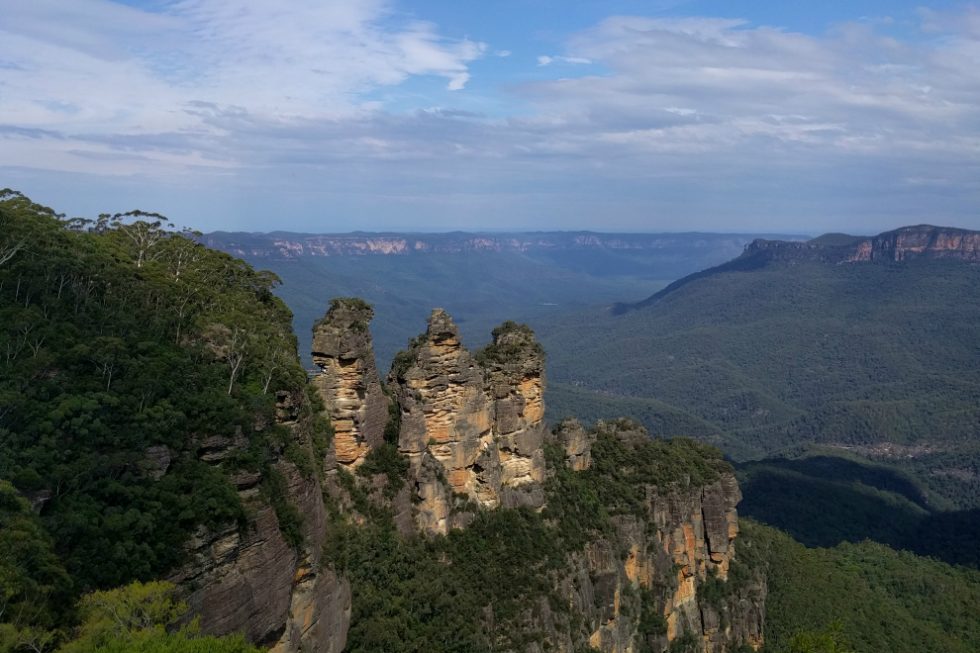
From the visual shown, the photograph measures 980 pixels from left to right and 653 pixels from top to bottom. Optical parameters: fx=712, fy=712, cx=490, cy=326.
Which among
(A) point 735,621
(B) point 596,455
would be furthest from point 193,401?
(A) point 735,621

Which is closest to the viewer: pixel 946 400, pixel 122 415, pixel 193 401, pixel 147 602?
pixel 147 602

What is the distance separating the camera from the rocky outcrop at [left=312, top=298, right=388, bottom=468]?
106 ft

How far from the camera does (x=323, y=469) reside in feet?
100

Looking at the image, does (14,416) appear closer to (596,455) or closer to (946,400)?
(596,455)

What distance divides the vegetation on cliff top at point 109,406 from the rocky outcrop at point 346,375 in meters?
2.17

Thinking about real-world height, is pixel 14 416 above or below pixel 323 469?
above

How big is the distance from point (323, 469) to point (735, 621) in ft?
111

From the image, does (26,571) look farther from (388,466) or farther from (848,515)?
(848,515)

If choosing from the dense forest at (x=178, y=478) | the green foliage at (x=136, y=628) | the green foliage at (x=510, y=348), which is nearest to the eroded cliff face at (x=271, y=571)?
the dense forest at (x=178, y=478)

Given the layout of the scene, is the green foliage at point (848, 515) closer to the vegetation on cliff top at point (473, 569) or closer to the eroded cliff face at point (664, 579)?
the eroded cliff face at point (664, 579)

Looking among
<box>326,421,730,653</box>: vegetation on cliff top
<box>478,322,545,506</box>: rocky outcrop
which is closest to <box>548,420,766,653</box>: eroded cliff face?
<box>326,421,730,653</box>: vegetation on cliff top

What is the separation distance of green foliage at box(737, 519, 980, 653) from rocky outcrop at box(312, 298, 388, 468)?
3190cm

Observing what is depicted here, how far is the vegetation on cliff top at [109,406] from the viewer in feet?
57.0

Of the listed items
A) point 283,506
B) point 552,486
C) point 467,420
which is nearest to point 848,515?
point 552,486
